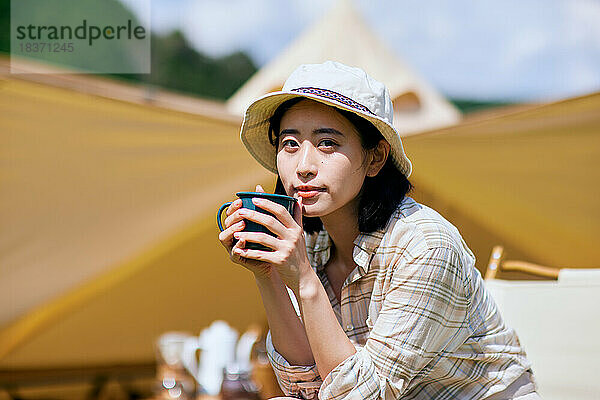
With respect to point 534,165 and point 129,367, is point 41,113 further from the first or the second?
point 534,165

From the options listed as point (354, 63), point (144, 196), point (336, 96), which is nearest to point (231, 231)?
point (336, 96)

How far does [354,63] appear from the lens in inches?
169

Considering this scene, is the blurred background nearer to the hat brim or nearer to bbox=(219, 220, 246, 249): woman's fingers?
the hat brim

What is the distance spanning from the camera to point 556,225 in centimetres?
279

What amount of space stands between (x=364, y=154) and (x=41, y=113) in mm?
1922

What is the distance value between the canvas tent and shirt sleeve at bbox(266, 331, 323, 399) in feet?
8.88

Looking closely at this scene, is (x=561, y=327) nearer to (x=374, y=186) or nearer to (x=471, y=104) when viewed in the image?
(x=374, y=186)

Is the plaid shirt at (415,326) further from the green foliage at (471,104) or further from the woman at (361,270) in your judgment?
the green foliage at (471,104)

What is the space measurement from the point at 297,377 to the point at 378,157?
16.9 inches

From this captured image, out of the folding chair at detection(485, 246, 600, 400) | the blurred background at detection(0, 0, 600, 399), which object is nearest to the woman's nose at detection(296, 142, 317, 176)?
the folding chair at detection(485, 246, 600, 400)

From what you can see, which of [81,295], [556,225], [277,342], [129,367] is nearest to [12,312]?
[81,295]

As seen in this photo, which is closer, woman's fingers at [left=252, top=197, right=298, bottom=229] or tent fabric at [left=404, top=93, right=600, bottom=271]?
woman's fingers at [left=252, top=197, right=298, bottom=229]

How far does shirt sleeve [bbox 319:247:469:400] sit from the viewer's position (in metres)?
1.03

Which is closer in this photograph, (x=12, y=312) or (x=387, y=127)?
(x=387, y=127)
